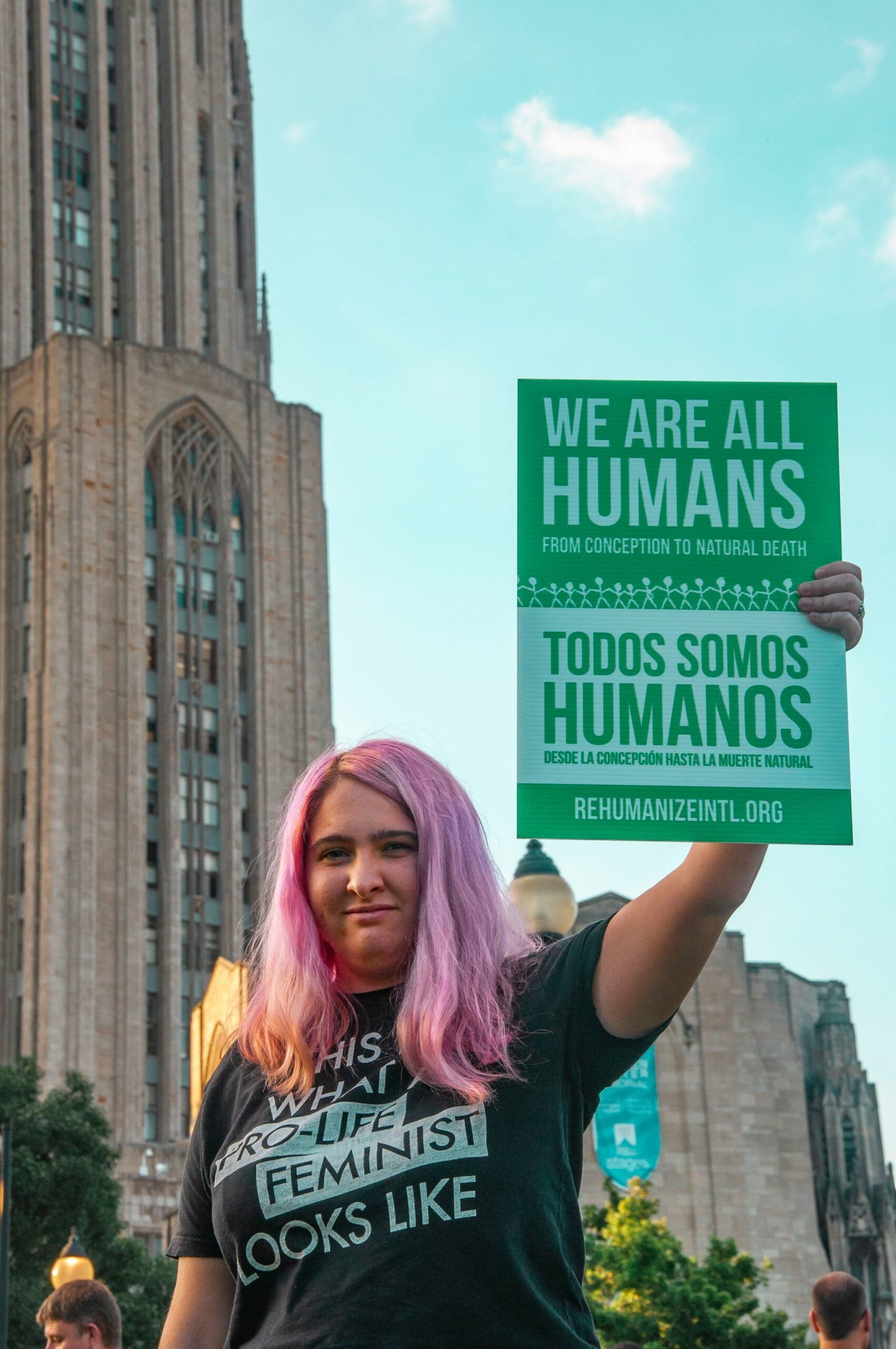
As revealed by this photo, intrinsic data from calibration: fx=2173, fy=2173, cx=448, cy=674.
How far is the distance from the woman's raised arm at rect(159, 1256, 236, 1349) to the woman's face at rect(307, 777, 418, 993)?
515 mm

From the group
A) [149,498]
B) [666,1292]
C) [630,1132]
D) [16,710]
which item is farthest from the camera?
[149,498]

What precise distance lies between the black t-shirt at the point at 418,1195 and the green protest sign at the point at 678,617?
299 mm

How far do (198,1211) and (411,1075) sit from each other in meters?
0.48

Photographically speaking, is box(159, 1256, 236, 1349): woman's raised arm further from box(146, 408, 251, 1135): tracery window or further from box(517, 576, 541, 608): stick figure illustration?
box(146, 408, 251, 1135): tracery window

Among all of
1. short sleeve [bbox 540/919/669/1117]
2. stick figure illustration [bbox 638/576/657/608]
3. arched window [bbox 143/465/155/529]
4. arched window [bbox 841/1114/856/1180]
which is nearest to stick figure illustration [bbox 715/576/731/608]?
stick figure illustration [bbox 638/576/657/608]

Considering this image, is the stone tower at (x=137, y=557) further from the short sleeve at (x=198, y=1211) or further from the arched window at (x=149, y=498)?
the short sleeve at (x=198, y=1211)

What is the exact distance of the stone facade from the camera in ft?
204

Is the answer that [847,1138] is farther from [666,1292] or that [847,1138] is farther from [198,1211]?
[198,1211]

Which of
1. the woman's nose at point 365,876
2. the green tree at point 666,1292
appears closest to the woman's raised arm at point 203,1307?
the woman's nose at point 365,876

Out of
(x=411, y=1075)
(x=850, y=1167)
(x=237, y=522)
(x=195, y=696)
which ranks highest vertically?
(x=237, y=522)

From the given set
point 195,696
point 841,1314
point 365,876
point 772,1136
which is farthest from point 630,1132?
point 365,876

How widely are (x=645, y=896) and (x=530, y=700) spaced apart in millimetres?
421

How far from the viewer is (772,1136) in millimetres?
63625

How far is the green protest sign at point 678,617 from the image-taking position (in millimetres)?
3568
